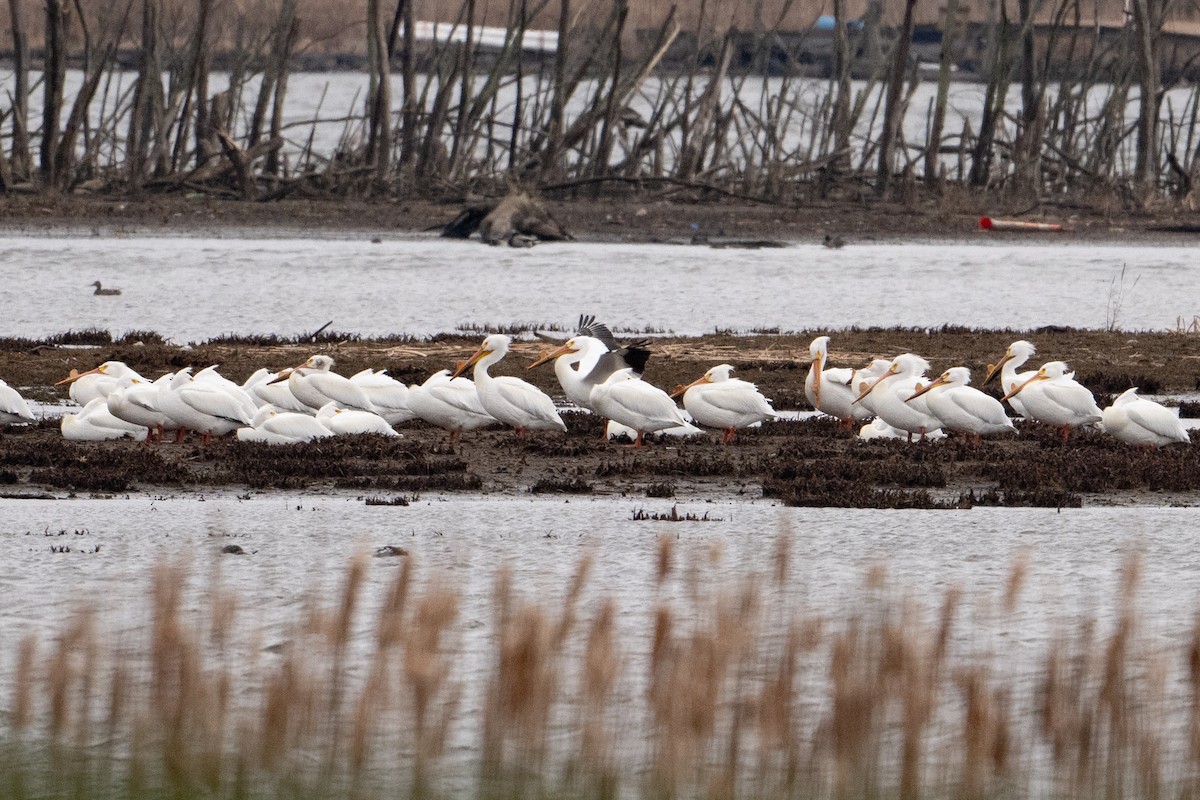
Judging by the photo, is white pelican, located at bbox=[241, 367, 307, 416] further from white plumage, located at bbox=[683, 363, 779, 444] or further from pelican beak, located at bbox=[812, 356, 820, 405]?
pelican beak, located at bbox=[812, 356, 820, 405]

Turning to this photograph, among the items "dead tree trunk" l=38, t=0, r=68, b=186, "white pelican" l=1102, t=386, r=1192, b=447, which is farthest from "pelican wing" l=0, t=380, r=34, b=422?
"dead tree trunk" l=38, t=0, r=68, b=186

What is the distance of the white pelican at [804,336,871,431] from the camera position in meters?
13.7

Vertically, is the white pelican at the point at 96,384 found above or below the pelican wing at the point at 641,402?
below

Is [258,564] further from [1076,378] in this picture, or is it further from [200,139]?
[200,139]

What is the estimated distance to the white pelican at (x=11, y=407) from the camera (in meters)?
13.0

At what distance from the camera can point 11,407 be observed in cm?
1306

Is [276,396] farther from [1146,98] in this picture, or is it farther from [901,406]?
[1146,98]

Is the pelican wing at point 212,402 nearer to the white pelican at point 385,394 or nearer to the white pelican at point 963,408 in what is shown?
the white pelican at point 385,394

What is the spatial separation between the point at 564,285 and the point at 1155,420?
12493mm

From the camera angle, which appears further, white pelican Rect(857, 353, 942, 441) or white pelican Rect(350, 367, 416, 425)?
white pelican Rect(350, 367, 416, 425)

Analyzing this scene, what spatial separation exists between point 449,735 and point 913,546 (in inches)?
163

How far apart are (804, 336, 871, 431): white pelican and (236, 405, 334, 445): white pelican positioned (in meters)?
3.42

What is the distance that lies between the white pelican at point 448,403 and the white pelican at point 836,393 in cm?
231

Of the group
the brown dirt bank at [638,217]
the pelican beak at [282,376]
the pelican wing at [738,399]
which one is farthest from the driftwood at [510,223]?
the pelican wing at [738,399]
